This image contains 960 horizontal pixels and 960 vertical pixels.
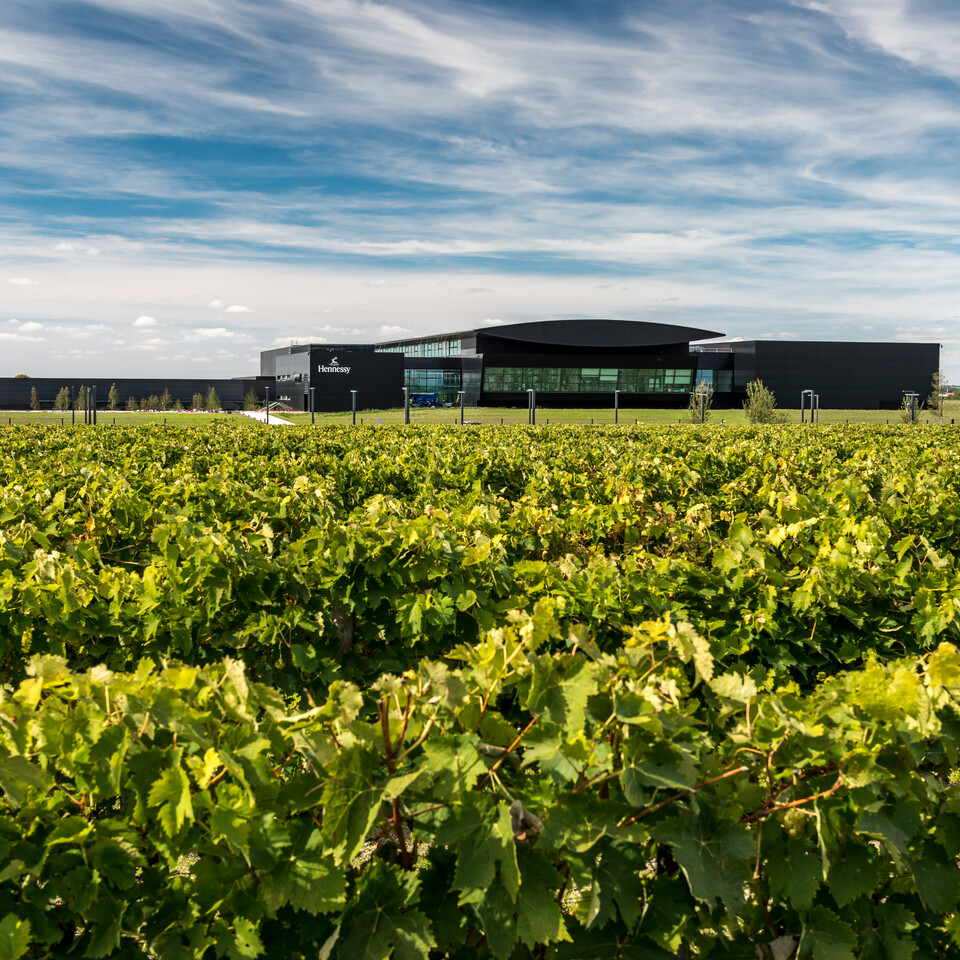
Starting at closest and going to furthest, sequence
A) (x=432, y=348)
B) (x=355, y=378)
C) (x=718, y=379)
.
Answer: (x=355, y=378), (x=718, y=379), (x=432, y=348)

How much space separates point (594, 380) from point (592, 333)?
5965 millimetres

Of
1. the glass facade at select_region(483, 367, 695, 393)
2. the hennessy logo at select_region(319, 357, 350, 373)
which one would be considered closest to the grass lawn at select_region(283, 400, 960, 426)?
the glass facade at select_region(483, 367, 695, 393)

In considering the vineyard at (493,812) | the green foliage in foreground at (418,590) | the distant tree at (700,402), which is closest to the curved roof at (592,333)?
the distant tree at (700,402)

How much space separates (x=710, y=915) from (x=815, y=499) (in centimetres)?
766

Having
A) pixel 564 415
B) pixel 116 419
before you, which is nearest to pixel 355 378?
pixel 564 415

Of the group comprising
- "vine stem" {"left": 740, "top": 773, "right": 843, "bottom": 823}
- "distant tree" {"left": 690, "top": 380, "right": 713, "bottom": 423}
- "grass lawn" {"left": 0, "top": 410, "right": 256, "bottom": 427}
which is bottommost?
"vine stem" {"left": 740, "top": 773, "right": 843, "bottom": 823}

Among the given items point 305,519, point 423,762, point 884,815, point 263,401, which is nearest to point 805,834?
point 884,815

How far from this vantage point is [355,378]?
9212 centimetres

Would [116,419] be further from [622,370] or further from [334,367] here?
[622,370]

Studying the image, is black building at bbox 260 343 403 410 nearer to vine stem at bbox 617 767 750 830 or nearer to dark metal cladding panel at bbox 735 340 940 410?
dark metal cladding panel at bbox 735 340 940 410

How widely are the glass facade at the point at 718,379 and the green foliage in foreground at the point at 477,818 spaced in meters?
102

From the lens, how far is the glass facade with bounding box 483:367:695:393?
3802 inches

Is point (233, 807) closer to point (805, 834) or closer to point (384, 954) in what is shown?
point (384, 954)

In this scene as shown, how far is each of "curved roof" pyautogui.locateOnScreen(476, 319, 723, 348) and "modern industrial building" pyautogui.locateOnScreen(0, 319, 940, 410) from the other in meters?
0.13
